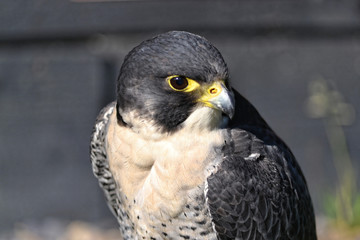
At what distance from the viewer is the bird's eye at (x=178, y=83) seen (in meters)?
3.42

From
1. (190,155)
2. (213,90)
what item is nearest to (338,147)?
(190,155)

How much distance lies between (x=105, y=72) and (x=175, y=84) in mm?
4002

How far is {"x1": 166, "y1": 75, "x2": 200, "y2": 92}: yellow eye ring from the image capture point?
342 centimetres

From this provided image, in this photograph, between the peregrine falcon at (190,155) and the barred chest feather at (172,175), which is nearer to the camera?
the peregrine falcon at (190,155)

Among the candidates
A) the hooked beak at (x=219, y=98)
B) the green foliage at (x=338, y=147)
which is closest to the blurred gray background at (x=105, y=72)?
the green foliage at (x=338, y=147)

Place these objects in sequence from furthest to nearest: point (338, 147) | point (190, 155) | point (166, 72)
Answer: point (338, 147) < point (190, 155) < point (166, 72)

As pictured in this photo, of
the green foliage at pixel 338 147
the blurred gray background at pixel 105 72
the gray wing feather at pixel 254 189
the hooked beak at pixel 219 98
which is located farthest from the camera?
the blurred gray background at pixel 105 72

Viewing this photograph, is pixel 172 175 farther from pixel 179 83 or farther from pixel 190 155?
pixel 179 83

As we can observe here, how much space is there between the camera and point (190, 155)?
3590 millimetres

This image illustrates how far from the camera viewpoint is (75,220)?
7.65m

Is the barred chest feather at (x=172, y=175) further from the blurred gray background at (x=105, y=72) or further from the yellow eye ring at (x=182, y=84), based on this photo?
the blurred gray background at (x=105, y=72)

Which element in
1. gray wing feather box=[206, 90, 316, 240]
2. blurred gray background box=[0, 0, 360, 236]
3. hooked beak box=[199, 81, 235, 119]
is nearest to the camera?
hooked beak box=[199, 81, 235, 119]

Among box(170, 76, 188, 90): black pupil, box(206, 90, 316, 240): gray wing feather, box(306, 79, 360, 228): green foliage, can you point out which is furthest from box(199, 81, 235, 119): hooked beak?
box(306, 79, 360, 228): green foliage

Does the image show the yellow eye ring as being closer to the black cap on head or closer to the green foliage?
the black cap on head
